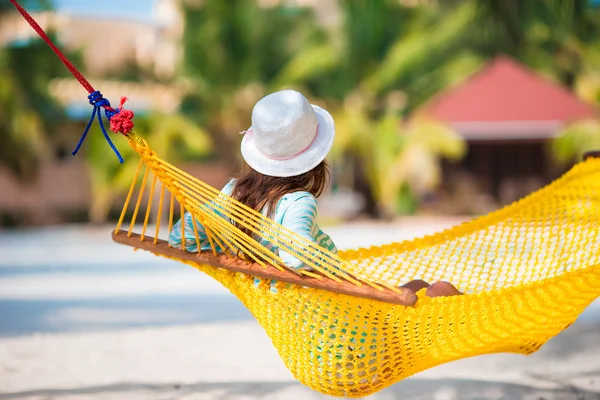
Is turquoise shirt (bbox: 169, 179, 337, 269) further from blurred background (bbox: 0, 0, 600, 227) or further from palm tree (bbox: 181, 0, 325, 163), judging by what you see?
palm tree (bbox: 181, 0, 325, 163)

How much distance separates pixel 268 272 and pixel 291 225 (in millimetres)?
A: 125

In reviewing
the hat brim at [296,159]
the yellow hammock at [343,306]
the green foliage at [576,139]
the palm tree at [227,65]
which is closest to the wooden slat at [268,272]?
the yellow hammock at [343,306]

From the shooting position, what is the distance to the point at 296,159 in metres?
1.98

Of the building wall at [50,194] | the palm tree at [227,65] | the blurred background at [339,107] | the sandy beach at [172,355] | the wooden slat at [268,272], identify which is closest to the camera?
the wooden slat at [268,272]

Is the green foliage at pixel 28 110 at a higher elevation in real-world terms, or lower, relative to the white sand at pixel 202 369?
higher

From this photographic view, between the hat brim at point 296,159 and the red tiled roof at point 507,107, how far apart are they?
10140mm

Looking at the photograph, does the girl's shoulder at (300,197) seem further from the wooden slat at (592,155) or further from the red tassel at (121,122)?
the wooden slat at (592,155)

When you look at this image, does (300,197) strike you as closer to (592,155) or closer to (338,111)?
(592,155)

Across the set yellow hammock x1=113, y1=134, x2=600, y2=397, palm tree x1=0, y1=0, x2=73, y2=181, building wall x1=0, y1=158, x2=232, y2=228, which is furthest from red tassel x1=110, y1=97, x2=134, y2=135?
building wall x1=0, y1=158, x2=232, y2=228

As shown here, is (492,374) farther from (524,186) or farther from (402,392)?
(524,186)

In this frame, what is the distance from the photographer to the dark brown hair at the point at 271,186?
200 centimetres

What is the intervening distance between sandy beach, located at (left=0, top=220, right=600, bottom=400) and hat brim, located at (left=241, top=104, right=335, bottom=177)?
108 centimetres

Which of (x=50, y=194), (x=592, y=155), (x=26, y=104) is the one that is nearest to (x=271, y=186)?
(x=592, y=155)

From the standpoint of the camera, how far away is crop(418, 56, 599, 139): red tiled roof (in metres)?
12.0
